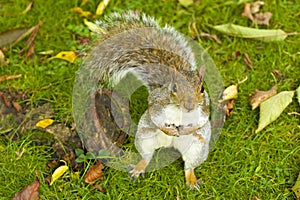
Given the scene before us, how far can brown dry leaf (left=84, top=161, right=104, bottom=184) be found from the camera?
186 centimetres

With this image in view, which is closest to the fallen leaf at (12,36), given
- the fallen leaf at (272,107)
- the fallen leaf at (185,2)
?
the fallen leaf at (185,2)

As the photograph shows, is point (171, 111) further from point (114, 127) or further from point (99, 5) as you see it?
point (99, 5)

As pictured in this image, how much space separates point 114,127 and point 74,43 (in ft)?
1.79

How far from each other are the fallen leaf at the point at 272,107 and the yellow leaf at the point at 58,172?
76cm

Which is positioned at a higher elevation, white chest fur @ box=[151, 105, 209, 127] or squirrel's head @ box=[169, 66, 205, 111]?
squirrel's head @ box=[169, 66, 205, 111]

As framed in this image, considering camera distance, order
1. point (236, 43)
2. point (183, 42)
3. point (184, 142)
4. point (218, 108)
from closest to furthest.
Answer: point (184, 142) → point (183, 42) → point (218, 108) → point (236, 43)

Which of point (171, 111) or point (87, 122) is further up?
point (171, 111)

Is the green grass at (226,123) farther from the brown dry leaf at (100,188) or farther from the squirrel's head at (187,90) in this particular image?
the squirrel's head at (187,90)

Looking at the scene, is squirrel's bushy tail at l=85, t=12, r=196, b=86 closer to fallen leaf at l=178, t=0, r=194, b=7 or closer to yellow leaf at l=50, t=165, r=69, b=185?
yellow leaf at l=50, t=165, r=69, b=185

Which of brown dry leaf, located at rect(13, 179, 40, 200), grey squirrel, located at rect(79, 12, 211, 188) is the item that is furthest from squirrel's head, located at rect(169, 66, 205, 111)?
brown dry leaf, located at rect(13, 179, 40, 200)

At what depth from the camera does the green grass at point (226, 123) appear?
1.86 meters

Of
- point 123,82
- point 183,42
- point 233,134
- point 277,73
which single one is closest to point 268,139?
point 233,134

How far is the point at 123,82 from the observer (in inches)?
85.7

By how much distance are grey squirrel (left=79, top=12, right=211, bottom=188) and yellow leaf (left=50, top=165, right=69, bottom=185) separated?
0.82 ft
